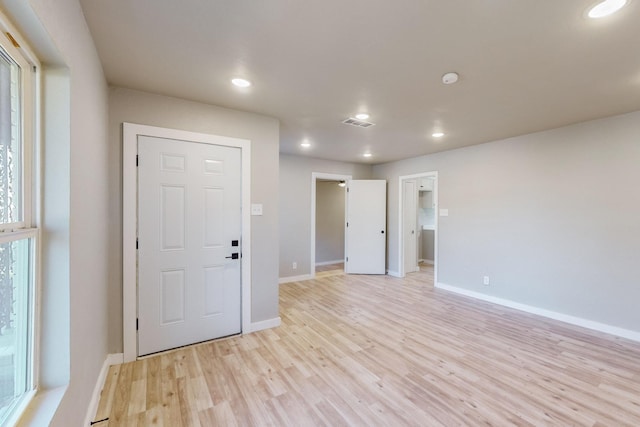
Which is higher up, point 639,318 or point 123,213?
point 123,213

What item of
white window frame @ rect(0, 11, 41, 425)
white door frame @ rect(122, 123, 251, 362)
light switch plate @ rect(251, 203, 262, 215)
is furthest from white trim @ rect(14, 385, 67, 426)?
light switch plate @ rect(251, 203, 262, 215)

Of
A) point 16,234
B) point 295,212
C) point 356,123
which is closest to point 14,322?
point 16,234

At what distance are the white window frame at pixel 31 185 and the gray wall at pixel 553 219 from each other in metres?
4.81

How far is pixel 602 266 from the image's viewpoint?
10.4 feet

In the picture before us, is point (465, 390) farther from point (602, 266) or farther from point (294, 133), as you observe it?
point (294, 133)

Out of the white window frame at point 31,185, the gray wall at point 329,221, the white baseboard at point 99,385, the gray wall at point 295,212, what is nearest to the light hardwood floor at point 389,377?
the white baseboard at point 99,385

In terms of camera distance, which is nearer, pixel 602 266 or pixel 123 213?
pixel 123 213

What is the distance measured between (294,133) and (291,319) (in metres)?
2.47

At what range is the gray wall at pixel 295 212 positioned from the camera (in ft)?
17.5

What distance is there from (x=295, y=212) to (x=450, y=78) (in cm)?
371

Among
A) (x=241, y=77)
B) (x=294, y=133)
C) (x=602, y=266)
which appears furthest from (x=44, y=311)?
(x=602, y=266)

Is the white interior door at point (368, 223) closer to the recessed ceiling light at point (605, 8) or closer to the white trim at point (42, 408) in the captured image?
the recessed ceiling light at point (605, 8)

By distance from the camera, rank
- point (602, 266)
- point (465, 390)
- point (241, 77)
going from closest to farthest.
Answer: point (465, 390) → point (241, 77) → point (602, 266)

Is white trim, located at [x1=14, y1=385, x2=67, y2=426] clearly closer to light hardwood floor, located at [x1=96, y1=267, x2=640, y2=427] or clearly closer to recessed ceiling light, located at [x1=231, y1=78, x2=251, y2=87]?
light hardwood floor, located at [x1=96, y1=267, x2=640, y2=427]
